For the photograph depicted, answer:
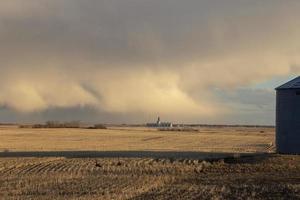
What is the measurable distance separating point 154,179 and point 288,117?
699 inches

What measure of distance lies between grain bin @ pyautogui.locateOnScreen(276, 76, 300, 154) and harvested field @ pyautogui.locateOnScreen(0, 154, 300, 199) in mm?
3659

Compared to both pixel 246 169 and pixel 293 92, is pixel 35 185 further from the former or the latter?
pixel 293 92

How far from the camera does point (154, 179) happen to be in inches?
1070

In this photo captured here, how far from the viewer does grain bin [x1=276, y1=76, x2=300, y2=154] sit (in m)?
41.8

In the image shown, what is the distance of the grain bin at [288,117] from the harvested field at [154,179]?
3.66m

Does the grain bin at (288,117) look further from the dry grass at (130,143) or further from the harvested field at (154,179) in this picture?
the dry grass at (130,143)

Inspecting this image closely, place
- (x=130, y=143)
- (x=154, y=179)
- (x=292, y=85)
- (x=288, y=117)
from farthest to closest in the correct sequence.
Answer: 1. (x=130, y=143)
2. (x=292, y=85)
3. (x=288, y=117)
4. (x=154, y=179)

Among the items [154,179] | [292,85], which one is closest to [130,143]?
[292,85]

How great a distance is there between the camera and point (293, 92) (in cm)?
4197

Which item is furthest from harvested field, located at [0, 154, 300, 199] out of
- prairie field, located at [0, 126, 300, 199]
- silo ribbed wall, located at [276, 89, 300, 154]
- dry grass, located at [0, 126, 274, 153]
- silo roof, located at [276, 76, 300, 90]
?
dry grass, located at [0, 126, 274, 153]

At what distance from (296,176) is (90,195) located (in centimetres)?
1262

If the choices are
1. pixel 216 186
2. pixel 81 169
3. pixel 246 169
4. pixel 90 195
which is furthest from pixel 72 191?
pixel 246 169

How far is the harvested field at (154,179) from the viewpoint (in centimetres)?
2153

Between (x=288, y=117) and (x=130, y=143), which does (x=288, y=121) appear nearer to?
(x=288, y=117)
